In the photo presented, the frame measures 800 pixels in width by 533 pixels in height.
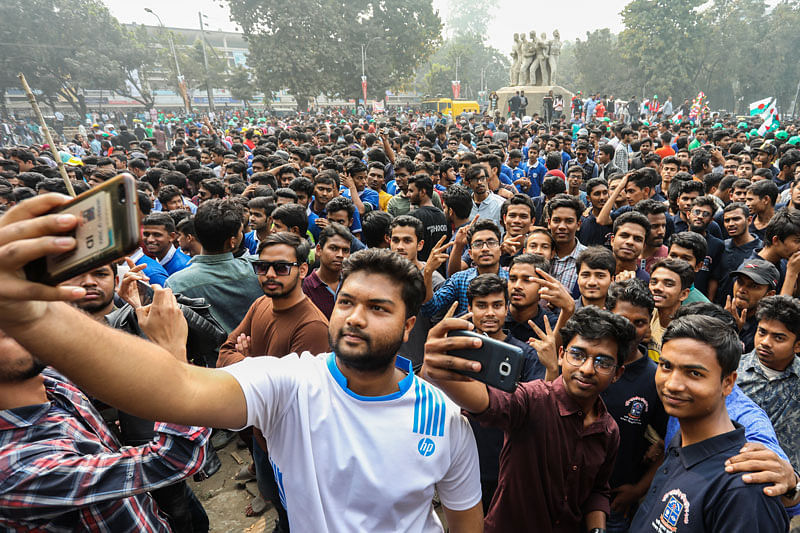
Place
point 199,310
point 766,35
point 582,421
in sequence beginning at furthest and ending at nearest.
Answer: point 766,35
point 199,310
point 582,421

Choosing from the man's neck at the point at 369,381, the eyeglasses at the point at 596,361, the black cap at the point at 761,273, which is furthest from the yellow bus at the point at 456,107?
the man's neck at the point at 369,381

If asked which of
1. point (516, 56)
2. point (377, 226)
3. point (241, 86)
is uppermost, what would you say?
point (241, 86)

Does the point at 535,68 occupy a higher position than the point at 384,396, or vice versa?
the point at 535,68

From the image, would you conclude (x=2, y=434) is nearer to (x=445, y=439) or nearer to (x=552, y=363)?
(x=445, y=439)

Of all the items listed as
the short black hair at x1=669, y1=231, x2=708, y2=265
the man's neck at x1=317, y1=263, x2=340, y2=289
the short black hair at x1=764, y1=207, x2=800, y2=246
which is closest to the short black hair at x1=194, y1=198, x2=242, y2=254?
the man's neck at x1=317, y1=263, x2=340, y2=289

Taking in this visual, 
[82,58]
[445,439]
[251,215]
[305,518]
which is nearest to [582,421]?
[445,439]

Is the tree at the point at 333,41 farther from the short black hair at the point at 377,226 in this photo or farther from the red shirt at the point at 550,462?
the red shirt at the point at 550,462

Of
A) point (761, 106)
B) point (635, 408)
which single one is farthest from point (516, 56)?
point (635, 408)

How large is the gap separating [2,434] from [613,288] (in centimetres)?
308

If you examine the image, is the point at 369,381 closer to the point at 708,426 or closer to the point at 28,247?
the point at 28,247

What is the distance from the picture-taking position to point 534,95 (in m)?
25.0

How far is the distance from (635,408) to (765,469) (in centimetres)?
89

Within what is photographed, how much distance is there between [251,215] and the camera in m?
4.84

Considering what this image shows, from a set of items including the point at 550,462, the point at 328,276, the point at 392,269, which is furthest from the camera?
the point at 328,276
